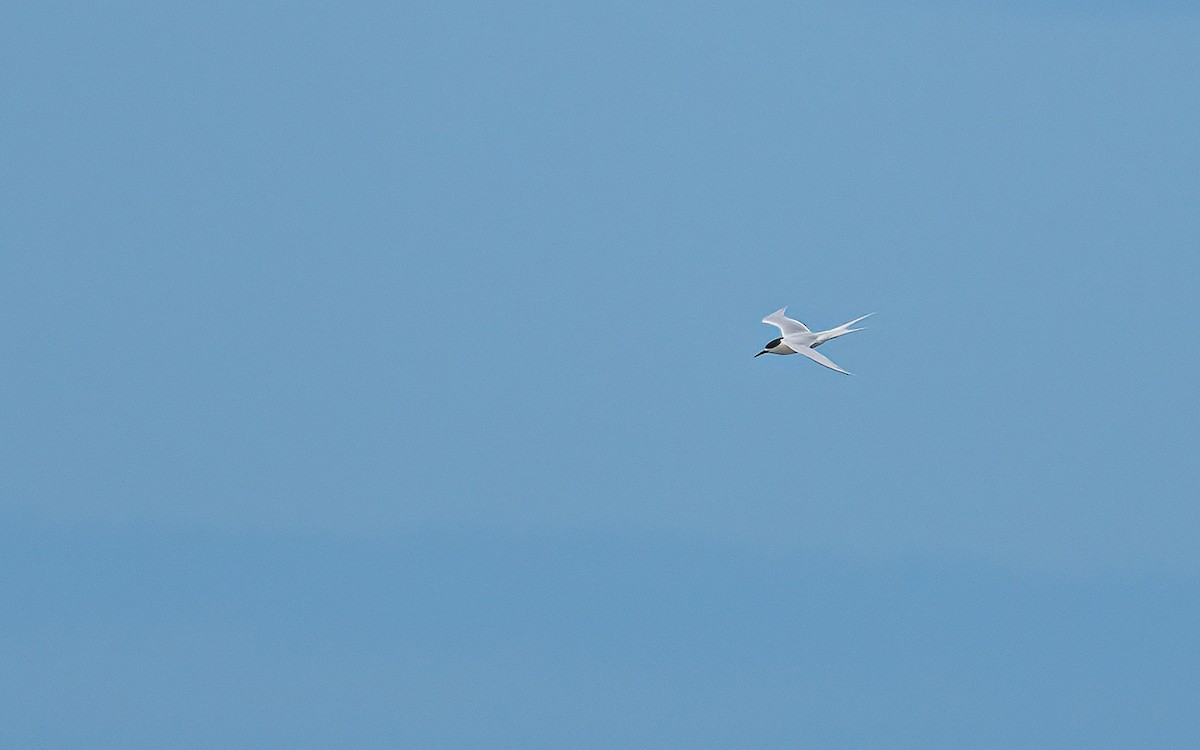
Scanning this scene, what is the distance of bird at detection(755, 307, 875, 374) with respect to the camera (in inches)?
2878

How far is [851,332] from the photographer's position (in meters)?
75.6

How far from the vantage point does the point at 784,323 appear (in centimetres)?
7888

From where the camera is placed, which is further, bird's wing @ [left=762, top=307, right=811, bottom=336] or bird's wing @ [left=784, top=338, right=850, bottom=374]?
bird's wing @ [left=762, top=307, right=811, bottom=336]

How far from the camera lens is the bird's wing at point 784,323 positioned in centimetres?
7781

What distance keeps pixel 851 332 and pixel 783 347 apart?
3140mm

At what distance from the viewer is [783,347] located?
74500 millimetres

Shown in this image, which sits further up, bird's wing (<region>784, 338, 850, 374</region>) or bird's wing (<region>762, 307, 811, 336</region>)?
bird's wing (<region>762, 307, 811, 336</region>)

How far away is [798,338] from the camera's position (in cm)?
7569

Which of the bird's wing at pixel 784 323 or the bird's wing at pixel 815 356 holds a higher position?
the bird's wing at pixel 784 323

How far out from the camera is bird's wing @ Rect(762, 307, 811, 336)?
77812 millimetres

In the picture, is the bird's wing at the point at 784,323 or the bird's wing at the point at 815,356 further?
the bird's wing at the point at 784,323

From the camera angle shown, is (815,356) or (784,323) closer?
(815,356)

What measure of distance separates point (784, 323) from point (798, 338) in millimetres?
3272
